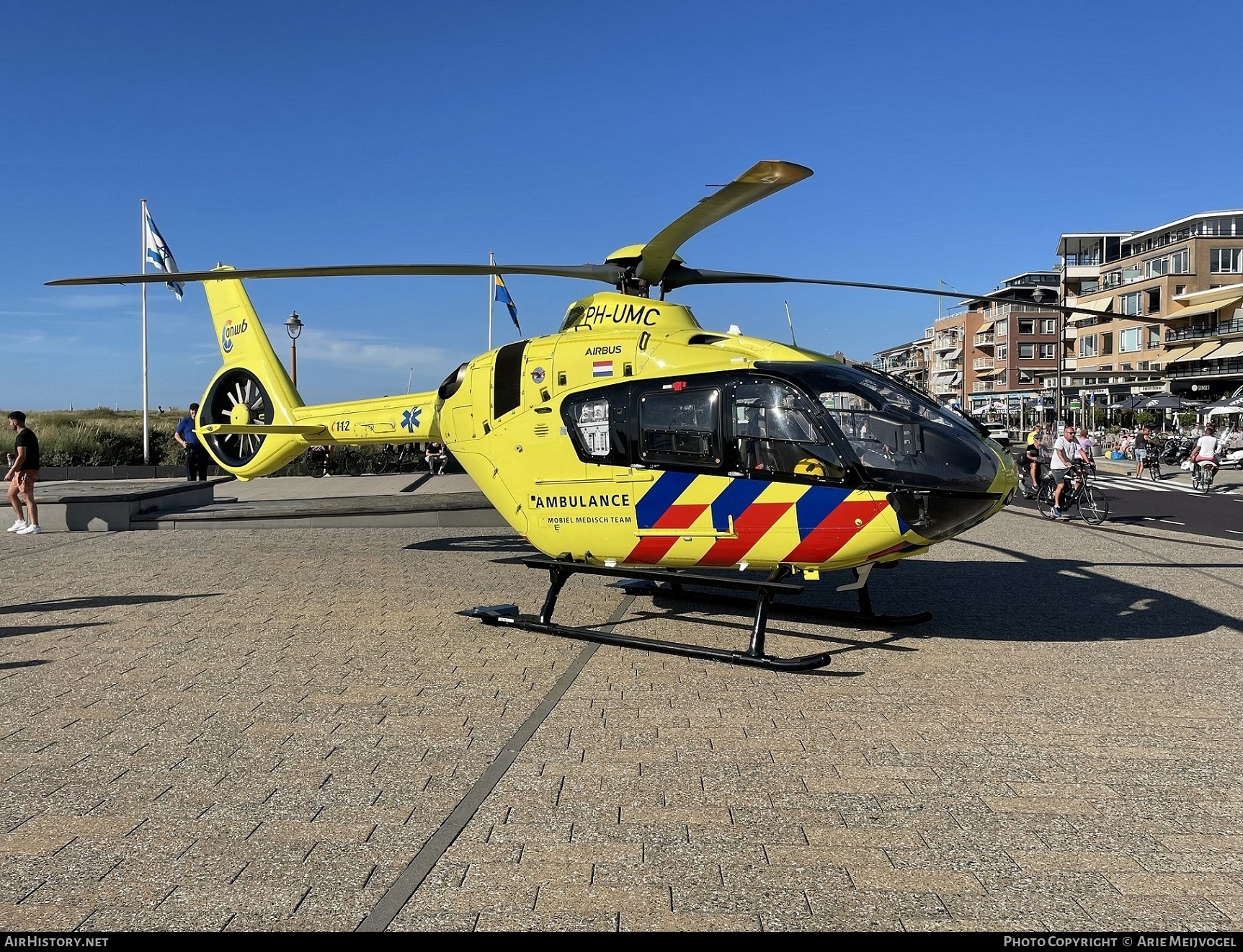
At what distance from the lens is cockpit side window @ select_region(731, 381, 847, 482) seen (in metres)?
6.52

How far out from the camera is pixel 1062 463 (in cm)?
1623

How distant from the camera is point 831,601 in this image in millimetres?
8859

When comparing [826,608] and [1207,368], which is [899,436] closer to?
[826,608]

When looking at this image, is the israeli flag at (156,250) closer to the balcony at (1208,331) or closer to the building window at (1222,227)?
the balcony at (1208,331)

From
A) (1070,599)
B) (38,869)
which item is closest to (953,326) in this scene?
(1070,599)

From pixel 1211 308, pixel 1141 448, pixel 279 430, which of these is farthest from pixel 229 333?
pixel 1211 308

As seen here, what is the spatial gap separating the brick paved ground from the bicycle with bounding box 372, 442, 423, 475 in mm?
20613

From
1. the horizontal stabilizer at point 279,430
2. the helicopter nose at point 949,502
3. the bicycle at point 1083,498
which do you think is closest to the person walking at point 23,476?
the horizontal stabilizer at point 279,430

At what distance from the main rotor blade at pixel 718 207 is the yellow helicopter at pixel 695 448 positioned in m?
0.02

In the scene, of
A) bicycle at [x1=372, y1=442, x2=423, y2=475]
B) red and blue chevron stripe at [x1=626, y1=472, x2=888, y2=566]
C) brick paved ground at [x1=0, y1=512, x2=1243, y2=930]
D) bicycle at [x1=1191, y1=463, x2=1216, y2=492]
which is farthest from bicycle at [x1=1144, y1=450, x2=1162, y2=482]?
red and blue chevron stripe at [x1=626, y1=472, x2=888, y2=566]

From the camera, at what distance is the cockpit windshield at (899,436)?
247 inches

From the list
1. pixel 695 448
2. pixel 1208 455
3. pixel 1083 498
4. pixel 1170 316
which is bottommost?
pixel 1083 498

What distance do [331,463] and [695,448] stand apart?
23450 mm

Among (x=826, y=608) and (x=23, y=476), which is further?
(x=23, y=476)
